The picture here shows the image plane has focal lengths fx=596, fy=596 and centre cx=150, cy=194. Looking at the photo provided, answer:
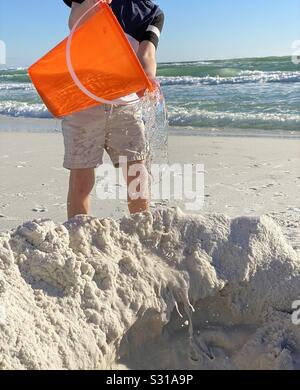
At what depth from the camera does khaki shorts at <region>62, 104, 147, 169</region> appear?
2.59 metres

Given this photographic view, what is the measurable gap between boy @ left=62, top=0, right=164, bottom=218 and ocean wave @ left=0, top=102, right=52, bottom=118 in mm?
8307

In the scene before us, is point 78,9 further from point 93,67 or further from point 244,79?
point 244,79

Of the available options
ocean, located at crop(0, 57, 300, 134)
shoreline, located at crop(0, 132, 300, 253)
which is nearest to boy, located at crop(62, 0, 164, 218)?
shoreline, located at crop(0, 132, 300, 253)

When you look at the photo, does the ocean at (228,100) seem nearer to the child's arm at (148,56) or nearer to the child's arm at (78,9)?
the child's arm at (148,56)

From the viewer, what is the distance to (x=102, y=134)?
8.66ft

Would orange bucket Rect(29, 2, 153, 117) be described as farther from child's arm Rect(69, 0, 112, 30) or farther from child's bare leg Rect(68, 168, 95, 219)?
child's bare leg Rect(68, 168, 95, 219)

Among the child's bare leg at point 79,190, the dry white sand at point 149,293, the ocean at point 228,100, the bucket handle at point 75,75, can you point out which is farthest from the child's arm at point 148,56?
the ocean at point 228,100

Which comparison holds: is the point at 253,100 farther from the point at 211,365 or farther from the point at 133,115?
the point at 211,365

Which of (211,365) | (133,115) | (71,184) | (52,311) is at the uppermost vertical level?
(133,115)

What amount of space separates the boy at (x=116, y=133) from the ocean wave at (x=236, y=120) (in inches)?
244

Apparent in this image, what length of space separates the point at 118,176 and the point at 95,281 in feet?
10.3

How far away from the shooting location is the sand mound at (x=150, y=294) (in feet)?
5.61

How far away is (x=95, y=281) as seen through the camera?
190 cm

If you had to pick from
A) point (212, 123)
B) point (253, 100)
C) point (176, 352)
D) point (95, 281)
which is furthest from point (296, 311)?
point (253, 100)
